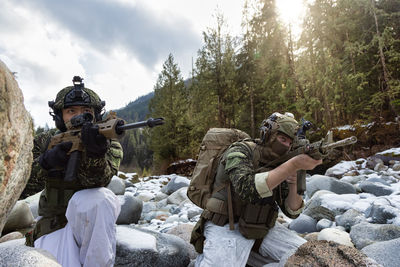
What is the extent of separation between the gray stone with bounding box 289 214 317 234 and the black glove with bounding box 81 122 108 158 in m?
3.49

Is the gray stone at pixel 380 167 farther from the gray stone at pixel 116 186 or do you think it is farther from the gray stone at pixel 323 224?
the gray stone at pixel 116 186

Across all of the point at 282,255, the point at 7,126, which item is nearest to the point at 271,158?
the point at 282,255

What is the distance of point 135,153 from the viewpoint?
61062mm

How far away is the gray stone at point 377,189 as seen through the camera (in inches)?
220

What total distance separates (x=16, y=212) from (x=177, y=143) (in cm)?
1527

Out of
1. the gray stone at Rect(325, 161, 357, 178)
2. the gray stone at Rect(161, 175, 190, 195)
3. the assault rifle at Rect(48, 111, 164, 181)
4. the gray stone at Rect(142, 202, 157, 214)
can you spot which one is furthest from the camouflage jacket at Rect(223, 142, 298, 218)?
the gray stone at Rect(325, 161, 357, 178)

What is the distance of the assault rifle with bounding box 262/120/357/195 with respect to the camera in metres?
1.88

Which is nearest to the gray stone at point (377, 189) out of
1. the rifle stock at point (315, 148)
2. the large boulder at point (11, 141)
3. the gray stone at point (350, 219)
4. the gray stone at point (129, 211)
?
the gray stone at point (350, 219)

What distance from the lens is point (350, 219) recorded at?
405 centimetres

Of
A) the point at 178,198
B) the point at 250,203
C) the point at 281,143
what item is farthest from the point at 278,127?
the point at 178,198

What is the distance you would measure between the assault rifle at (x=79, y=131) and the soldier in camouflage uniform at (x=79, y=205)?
6 centimetres

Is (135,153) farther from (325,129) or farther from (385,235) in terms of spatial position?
(385,235)

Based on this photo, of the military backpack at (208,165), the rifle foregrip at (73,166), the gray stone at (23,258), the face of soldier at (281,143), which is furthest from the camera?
the military backpack at (208,165)

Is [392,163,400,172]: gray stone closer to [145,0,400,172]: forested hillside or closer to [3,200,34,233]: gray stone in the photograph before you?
[145,0,400,172]: forested hillside
